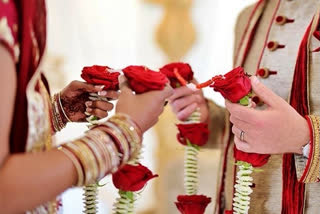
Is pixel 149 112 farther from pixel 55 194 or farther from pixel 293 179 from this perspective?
pixel 293 179

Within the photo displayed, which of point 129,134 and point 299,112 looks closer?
point 129,134

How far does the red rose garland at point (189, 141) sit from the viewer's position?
100 cm

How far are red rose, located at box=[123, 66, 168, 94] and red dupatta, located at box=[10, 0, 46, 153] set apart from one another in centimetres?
15

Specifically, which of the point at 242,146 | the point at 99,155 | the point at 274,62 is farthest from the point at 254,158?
the point at 99,155

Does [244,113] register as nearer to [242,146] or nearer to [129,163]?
[242,146]

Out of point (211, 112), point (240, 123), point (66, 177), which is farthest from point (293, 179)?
point (66, 177)

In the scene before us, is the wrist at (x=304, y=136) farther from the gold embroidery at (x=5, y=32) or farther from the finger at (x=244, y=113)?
the gold embroidery at (x=5, y=32)

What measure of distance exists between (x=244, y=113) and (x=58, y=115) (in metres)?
0.36

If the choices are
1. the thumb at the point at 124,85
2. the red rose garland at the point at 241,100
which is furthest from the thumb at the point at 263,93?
the thumb at the point at 124,85

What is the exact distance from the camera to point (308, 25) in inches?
38.6

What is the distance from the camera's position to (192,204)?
996mm

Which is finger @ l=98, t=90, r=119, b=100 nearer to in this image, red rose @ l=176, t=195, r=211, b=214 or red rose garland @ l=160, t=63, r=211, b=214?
red rose garland @ l=160, t=63, r=211, b=214

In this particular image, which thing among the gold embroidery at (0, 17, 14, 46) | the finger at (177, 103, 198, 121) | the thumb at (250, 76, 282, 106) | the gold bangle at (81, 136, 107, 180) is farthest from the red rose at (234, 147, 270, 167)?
the gold embroidery at (0, 17, 14, 46)

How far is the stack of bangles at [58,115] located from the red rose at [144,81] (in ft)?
0.75
